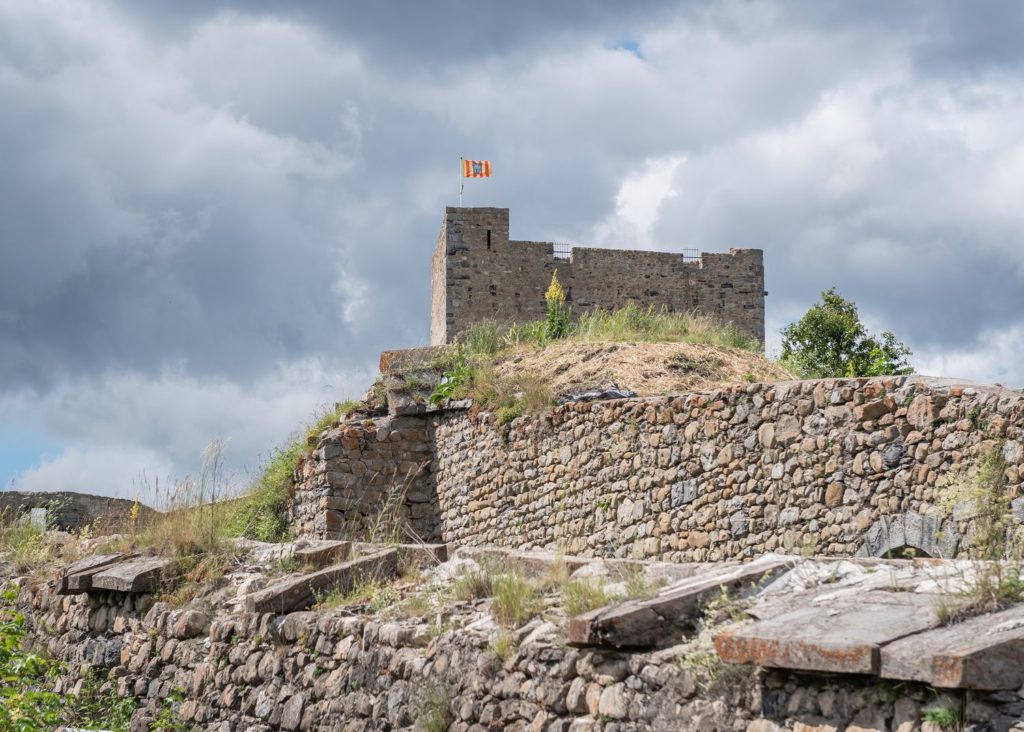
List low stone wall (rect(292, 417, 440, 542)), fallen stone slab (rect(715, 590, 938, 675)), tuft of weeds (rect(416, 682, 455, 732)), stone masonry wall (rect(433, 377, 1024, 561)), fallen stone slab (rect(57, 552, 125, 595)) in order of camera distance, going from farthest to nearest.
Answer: low stone wall (rect(292, 417, 440, 542))
fallen stone slab (rect(57, 552, 125, 595))
stone masonry wall (rect(433, 377, 1024, 561))
tuft of weeds (rect(416, 682, 455, 732))
fallen stone slab (rect(715, 590, 938, 675))

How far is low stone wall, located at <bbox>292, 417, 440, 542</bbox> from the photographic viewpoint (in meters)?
15.2

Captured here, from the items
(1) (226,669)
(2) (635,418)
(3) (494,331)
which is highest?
(3) (494,331)

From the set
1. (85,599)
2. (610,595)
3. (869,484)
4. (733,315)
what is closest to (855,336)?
(733,315)

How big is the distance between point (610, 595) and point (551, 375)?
360 inches

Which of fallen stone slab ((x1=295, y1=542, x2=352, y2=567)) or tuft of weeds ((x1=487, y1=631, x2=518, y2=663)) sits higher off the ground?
fallen stone slab ((x1=295, y1=542, x2=352, y2=567))

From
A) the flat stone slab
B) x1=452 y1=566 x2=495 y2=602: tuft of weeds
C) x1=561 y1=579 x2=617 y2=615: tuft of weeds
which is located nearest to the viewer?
x1=561 y1=579 x2=617 y2=615: tuft of weeds

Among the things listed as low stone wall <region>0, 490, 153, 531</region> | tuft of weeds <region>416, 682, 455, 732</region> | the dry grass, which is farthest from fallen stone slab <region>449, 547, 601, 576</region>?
low stone wall <region>0, 490, 153, 531</region>

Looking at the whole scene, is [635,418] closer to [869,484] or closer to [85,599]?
[869,484]

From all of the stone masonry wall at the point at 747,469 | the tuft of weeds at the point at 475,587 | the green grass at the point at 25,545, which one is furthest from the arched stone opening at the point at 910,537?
the green grass at the point at 25,545

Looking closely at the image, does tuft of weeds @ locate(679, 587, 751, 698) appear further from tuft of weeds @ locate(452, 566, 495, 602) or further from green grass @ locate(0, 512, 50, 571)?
green grass @ locate(0, 512, 50, 571)

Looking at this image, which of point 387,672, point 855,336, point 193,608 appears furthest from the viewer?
point 855,336

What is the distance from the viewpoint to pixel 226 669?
7.59 metres

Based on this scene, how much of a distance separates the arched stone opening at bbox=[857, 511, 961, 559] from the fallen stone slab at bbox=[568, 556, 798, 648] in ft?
13.5

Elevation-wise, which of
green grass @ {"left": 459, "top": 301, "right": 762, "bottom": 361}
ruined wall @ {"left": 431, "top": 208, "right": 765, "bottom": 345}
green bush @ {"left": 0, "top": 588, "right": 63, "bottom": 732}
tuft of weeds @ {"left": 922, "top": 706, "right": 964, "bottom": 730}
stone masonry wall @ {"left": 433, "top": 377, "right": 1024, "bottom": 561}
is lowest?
green bush @ {"left": 0, "top": 588, "right": 63, "bottom": 732}
